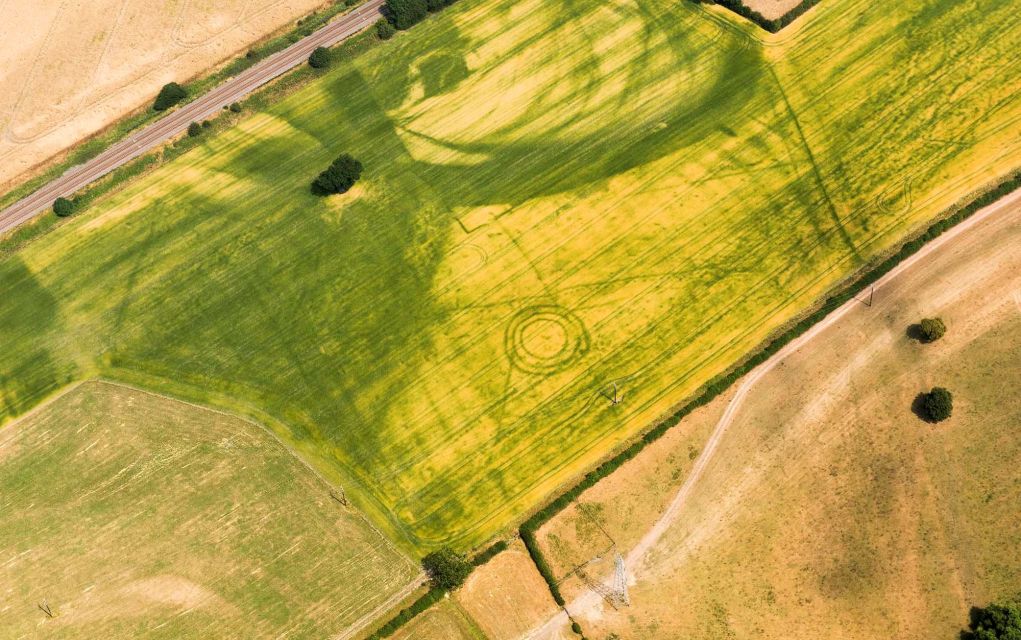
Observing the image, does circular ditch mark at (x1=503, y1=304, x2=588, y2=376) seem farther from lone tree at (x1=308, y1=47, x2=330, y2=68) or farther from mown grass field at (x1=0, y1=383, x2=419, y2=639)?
lone tree at (x1=308, y1=47, x2=330, y2=68)

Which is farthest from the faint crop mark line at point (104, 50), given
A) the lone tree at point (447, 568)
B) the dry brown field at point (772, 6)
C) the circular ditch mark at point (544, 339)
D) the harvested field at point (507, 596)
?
the dry brown field at point (772, 6)

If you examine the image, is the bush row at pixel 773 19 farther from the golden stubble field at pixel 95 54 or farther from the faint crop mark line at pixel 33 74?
the faint crop mark line at pixel 33 74

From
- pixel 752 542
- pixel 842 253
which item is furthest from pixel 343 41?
pixel 752 542

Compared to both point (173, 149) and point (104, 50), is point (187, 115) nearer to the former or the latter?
point (173, 149)

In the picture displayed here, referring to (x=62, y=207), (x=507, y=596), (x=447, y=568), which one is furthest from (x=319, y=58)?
(x=507, y=596)

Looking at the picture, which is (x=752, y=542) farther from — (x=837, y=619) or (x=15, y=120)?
(x=15, y=120)

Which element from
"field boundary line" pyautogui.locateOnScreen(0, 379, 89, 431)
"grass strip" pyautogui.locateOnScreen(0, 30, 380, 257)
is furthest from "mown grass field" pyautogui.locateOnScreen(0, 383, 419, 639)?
"grass strip" pyautogui.locateOnScreen(0, 30, 380, 257)

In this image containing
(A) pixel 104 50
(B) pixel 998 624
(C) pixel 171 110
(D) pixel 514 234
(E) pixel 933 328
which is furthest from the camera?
(A) pixel 104 50

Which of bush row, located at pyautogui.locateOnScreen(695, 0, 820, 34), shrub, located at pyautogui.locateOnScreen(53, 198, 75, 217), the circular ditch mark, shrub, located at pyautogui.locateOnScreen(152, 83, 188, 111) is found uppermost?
shrub, located at pyautogui.locateOnScreen(152, 83, 188, 111)
